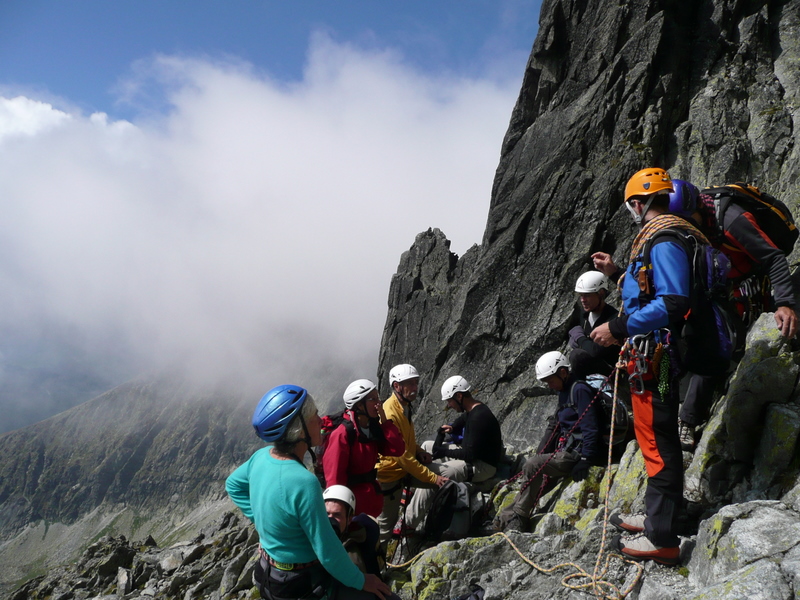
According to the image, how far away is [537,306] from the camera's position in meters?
27.6

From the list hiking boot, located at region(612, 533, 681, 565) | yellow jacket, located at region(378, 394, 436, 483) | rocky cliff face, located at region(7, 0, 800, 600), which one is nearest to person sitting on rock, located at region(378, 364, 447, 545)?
yellow jacket, located at region(378, 394, 436, 483)

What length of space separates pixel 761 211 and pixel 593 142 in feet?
80.3

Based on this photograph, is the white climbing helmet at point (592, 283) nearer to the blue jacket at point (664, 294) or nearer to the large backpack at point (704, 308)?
the large backpack at point (704, 308)

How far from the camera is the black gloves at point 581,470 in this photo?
10075 millimetres

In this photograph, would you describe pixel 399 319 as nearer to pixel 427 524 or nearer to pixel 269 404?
pixel 427 524

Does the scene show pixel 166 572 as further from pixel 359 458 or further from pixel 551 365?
pixel 551 365

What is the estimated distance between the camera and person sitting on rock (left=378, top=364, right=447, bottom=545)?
998 centimetres

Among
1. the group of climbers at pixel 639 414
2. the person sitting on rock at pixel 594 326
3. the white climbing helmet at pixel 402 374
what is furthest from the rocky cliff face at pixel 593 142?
the group of climbers at pixel 639 414

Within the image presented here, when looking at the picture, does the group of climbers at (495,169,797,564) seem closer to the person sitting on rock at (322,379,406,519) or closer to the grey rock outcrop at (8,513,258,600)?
the person sitting on rock at (322,379,406,519)

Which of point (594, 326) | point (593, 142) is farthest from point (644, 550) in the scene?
point (593, 142)

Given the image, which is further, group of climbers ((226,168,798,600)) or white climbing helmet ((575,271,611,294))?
white climbing helmet ((575,271,611,294))

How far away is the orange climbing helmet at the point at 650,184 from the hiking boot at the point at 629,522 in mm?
4312

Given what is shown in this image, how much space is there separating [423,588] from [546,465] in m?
3.94

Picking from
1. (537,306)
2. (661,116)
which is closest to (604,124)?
(661,116)
